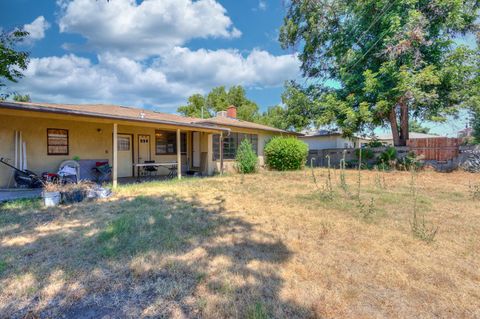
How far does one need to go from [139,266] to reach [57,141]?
7838mm

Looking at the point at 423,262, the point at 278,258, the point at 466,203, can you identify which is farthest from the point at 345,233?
the point at 466,203

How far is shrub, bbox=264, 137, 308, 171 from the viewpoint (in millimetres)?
14375

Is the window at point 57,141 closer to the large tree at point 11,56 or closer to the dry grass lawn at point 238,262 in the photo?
the large tree at point 11,56

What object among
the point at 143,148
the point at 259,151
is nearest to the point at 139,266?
the point at 143,148

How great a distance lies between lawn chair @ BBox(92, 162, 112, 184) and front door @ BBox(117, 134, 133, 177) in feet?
3.93

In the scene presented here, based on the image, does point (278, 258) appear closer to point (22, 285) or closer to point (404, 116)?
point (22, 285)

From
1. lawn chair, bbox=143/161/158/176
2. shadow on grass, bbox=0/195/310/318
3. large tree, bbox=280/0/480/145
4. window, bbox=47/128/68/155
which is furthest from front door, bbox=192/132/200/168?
shadow on grass, bbox=0/195/310/318

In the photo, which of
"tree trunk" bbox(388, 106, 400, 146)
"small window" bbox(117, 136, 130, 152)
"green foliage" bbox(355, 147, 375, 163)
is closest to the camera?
"small window" bbox(117, 136, 130, 152)

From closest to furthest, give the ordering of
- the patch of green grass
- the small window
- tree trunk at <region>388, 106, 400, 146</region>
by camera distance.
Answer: the patch of green grass, the small window, tree trunk at <region>388, 106, 400, 146</region>

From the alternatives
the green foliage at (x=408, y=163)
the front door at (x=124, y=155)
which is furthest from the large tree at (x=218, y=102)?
the front door at (x=124, y=155)

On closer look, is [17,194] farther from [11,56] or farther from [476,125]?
[476,125]

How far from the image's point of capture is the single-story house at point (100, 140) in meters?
7.78

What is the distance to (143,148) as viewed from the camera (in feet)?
37.7

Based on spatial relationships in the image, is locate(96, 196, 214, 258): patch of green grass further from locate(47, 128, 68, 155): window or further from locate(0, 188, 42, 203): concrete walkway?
locate(47, 128, 68, 155): window
